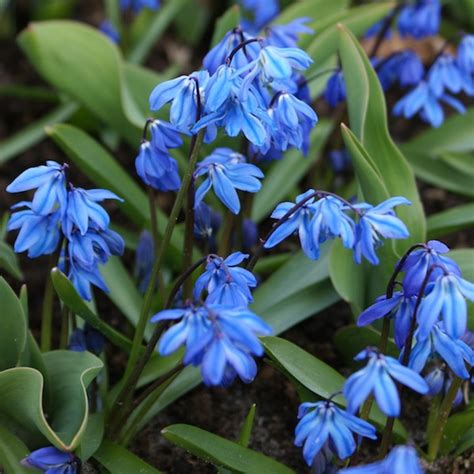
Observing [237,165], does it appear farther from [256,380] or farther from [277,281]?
[256,380]

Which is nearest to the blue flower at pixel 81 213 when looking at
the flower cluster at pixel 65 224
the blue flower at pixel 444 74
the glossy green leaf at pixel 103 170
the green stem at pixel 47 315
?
the flower cluster at pixel 65 224

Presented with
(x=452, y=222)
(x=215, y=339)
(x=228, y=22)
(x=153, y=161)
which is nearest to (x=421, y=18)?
(x=228, y=22)

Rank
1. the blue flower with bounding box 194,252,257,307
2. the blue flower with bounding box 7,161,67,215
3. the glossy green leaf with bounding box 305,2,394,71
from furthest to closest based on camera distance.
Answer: the glossy green leaf with bounding box 305,2,394,71
the blue flower with bounding box 7,161,67,215
the blue flower with bounding box 194,252,257,307

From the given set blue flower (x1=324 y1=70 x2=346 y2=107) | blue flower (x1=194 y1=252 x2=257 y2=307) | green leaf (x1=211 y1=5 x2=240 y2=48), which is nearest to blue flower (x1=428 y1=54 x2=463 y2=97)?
blue flower (x1=324 y1=70 x2=346 y2=107)

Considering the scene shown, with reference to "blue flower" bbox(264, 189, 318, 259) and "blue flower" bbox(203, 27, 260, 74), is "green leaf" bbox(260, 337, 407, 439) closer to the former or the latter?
"blue flower" bbox(264, 189, 318, 259)

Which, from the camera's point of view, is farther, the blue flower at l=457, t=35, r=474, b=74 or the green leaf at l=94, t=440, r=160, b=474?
the blue flower at l=457, t=35, r=474, b=74

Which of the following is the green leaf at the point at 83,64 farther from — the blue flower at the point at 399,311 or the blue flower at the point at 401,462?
the blue flower at the point at 401,462
